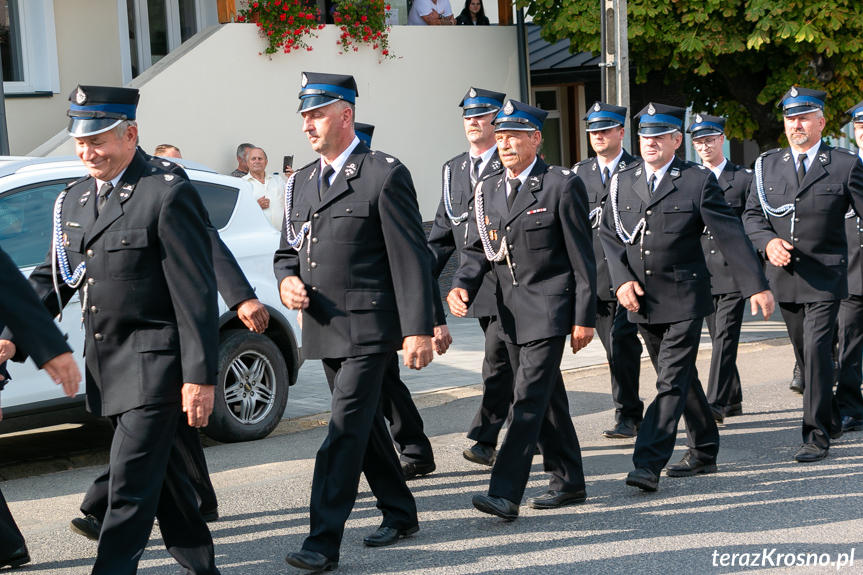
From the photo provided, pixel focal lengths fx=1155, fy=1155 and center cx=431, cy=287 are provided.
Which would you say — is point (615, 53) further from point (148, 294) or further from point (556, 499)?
point (148, 294)

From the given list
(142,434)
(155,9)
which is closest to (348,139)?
(142,434)

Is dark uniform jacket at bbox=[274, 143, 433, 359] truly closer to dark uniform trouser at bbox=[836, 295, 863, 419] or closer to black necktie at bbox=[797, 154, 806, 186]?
black necktie at bbox=[797, 154, 806, 186]

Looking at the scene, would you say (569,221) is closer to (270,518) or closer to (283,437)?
(270,518)

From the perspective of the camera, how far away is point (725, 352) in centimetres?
809

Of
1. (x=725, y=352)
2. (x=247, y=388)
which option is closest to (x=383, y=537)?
(x=247, y=388)

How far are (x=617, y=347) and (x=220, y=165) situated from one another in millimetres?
7040

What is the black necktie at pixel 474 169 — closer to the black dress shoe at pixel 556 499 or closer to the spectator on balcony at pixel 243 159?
the black dress shoe at pixel 556 499

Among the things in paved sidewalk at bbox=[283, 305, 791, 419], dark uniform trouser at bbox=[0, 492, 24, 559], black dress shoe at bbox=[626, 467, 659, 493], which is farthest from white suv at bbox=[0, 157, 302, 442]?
black dress shoe at bbox=[626, 467, 659, 493]

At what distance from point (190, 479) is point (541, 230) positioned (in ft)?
7.02

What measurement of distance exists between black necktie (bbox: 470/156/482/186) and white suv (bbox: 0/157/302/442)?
1533mm

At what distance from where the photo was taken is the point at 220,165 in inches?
529

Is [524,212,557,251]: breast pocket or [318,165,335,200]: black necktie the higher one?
[318,165,335,200]: black necktie

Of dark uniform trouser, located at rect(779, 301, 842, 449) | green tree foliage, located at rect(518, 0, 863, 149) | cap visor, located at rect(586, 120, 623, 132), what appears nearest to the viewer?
dark uniform trouser, located at rect(779, 301, 842, 449)

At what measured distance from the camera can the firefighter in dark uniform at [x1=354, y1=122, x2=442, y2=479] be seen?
6543 millimetres
